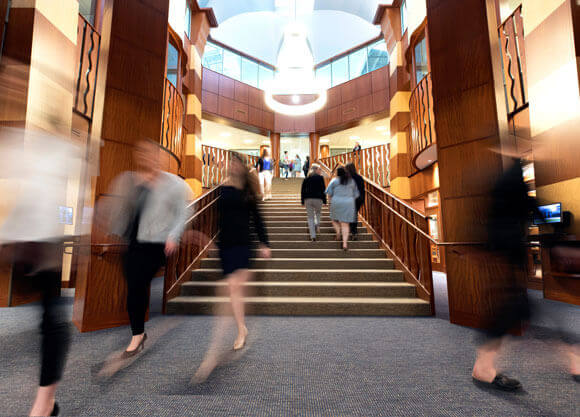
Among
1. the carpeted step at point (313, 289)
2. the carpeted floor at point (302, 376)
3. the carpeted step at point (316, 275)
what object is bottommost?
the carpeted floor at point (302, 376)

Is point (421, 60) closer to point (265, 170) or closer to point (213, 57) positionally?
point (265, 170)

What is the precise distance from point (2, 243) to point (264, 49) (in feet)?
54.5

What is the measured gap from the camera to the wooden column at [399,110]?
1067cm

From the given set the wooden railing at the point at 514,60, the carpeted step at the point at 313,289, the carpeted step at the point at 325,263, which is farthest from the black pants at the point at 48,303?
the wooden railing at the point at 514,60

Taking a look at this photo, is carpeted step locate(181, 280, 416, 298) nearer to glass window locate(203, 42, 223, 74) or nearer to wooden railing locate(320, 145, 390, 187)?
wooden railing locate(320, 145, 390, 187)

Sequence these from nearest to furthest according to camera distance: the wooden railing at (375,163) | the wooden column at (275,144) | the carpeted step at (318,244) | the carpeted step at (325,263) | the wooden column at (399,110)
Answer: the carpeted step at (325,263), the carpeted step at (318,244), the wooden column at (399,110), the wooden railing at (375,163), the wooden column at (275,144)

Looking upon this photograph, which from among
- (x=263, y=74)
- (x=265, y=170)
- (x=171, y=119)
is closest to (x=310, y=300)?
(x=265, y=170)

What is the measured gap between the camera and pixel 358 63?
14.0 m

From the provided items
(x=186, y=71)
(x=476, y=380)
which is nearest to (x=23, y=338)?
(x=476, y=380)

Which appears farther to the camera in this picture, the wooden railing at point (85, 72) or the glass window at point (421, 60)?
the glass window at point (421, 60)

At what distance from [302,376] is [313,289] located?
1.88 meters

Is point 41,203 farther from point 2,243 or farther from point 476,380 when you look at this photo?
point 476,380

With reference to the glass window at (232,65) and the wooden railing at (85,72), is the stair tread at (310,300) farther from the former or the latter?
the glass window at (232,65)

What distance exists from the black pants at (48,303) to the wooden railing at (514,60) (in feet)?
20.2
